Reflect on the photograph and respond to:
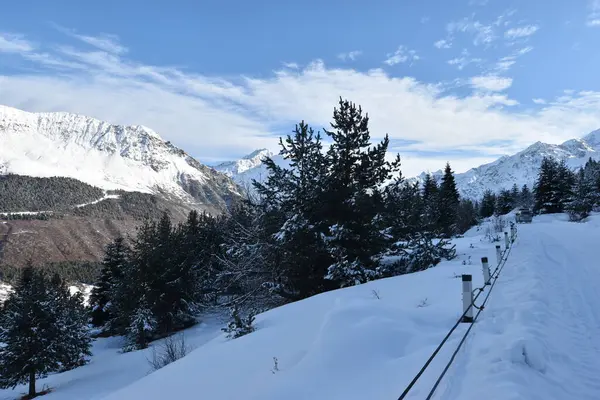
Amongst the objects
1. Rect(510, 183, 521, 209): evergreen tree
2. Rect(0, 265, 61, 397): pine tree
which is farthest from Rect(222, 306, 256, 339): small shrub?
Rect(510, 183, 521, 209): evergreen tree

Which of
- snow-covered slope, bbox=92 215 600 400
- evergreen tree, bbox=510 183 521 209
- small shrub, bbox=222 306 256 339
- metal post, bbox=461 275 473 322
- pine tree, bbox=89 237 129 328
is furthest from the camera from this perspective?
evergreen tree, bbox=510 183 521 209

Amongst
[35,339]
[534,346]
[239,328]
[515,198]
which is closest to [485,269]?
[534,346]

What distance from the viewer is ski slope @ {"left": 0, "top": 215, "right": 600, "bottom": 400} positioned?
13.4ft

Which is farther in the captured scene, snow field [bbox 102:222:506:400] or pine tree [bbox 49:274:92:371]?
pine tree [bbox 49:274:92:371]

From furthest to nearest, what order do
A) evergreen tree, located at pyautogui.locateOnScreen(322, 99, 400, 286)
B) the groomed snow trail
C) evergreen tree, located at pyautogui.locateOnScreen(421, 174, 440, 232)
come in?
evergreen tree, located at pyautogui.locateOnScreen(421, 174, 440, 232), evergreen tree, located at pyautogui.locateOnScreen(322, 99, 400, 286), the groomed snow trail

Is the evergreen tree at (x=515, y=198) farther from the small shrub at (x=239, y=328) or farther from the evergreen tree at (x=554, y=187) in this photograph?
the small shrub at (x=239, y=328)

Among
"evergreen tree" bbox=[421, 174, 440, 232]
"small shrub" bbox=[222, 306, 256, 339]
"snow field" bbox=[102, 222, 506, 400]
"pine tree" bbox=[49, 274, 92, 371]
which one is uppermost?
"evergreen tree" bbox=[421, 174, 440, 232]

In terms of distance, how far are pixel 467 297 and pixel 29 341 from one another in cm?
2710

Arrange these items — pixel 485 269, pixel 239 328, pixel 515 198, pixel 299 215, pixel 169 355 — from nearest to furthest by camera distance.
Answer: pixel 239 328 < pixel 485 269 < pixel 169 355 < pixel 299 215 < pixel 515 198

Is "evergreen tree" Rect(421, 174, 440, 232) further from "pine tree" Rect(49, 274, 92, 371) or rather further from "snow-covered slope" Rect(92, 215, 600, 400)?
"pine tree" Rect(49, 274, 92, 371)

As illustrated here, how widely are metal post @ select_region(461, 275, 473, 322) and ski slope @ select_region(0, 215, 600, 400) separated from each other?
256 millimetres

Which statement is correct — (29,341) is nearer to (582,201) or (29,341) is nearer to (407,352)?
(407,352)

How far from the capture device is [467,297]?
595cm

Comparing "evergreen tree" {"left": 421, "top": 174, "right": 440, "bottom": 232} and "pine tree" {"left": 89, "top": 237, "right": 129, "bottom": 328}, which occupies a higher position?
"evergreen tree" {"left": 421, "top": 174, "right": 440, "bottom": 232}
